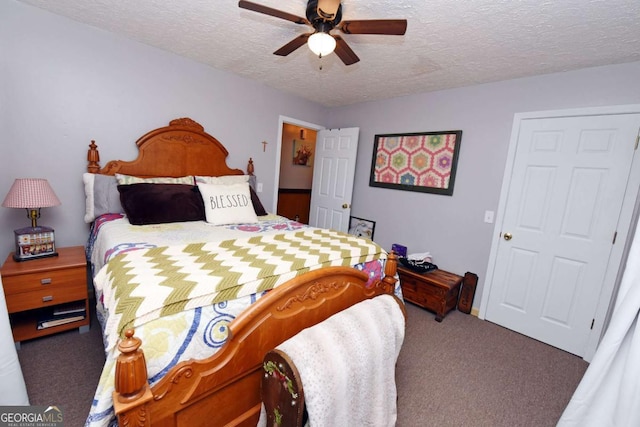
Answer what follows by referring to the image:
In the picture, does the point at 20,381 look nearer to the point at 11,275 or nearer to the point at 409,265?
the point at 11,275

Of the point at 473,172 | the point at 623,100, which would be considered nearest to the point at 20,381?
the point at 473,172

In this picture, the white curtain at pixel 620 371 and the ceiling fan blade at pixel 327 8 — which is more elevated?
the ceiling fan blade at pixel 327 8

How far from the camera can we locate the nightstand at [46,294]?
5.84ft

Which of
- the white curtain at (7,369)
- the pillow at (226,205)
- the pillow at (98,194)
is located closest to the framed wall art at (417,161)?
the pillow at (226,205)

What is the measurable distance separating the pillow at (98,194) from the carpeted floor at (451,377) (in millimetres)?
920

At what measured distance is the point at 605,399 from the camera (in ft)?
3.25

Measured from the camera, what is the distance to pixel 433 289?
2777mm

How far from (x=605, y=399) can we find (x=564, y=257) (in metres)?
1.79

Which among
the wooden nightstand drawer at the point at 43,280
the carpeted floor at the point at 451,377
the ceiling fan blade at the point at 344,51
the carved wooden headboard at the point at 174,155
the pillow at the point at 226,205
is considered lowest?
the carpeted floor at the point at 451,377

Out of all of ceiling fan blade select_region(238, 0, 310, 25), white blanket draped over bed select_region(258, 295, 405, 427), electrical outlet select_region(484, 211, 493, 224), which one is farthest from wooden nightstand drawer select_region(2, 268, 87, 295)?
electrical outlet select_region(484, 211, 493, 224)

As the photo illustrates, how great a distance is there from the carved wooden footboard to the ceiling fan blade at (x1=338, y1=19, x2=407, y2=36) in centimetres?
135

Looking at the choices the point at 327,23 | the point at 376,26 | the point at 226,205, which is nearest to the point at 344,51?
the point at 327,23

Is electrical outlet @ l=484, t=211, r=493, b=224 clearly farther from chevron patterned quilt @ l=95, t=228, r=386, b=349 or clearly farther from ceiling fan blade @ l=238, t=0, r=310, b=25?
ceiling fan blade @ l=238, t=0, r=310, b=25

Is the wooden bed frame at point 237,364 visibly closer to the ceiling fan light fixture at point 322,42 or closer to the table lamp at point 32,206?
the ceiling fan light fixture at point 322,42
